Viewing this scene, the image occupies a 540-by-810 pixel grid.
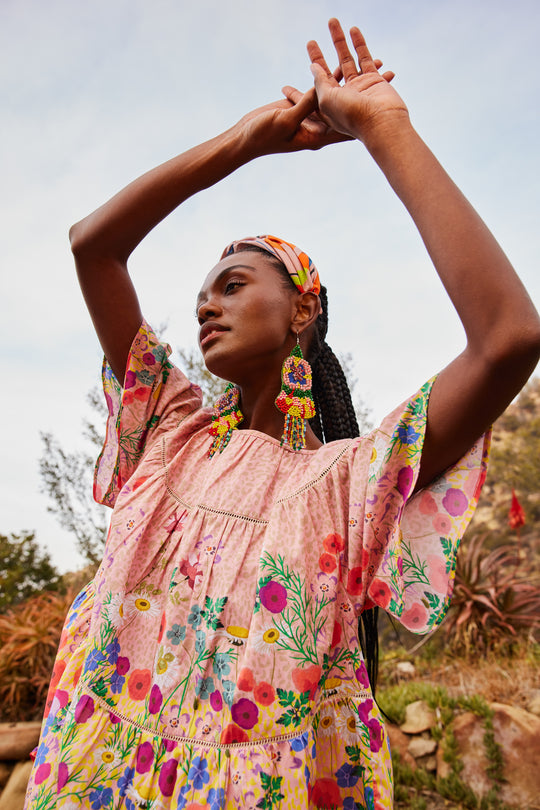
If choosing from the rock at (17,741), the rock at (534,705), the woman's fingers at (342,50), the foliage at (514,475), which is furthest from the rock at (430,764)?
the foliage at (514,475)

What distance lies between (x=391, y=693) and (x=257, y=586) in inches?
221

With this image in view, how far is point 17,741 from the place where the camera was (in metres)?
4.24

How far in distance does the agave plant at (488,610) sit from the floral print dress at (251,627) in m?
6.51

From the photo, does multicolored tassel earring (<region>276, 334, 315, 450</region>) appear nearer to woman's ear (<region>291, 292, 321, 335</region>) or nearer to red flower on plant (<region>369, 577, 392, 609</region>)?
woman's ear (<region>291, 292, 321, 335</region>)

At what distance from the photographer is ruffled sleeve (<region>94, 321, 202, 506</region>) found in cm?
185

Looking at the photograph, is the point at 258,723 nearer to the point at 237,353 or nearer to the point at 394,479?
the point at 394,479

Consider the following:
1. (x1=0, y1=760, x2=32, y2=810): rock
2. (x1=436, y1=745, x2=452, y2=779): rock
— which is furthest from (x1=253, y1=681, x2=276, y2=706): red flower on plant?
(x1=436, y1=745, x2=452, y2=779): rock

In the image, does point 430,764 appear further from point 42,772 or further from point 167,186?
point 167,186

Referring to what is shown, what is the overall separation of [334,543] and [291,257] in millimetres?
1152

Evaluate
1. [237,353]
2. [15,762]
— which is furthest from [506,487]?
[237,353]

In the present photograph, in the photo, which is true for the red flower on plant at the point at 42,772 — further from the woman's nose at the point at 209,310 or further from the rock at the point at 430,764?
the rock at the point at 430,764

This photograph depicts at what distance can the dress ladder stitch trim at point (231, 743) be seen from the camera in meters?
1.16

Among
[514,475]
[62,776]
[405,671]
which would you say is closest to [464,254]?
[62,776]

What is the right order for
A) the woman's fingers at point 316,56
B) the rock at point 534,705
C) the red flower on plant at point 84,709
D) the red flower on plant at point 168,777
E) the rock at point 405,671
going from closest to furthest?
the red flower on plant at point 168,777 → the red flower on plant at point 84,709 → the woman's fingers at point 316,56 → the rock at point 534,705 → the rock at point 405,671
